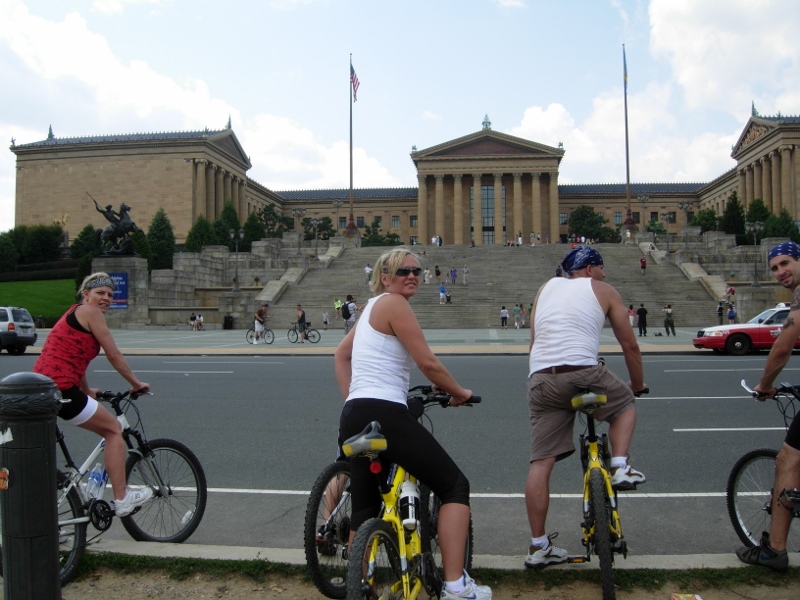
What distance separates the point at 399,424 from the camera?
3918mm

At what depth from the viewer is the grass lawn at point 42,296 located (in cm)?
5441

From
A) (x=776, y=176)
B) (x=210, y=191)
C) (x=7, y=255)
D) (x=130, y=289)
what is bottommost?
A: (x=130, y=289)

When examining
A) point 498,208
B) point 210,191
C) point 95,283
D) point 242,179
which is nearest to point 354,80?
point 210,191

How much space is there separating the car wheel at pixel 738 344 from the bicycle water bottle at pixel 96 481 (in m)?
20.2

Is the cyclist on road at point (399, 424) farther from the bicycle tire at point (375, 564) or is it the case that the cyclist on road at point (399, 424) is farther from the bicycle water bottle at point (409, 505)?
the bicycle tire at point (375, 564)

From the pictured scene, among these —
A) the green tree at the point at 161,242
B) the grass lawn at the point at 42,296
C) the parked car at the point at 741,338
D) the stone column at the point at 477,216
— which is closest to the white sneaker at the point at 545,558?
the parked car at the point at 741,338

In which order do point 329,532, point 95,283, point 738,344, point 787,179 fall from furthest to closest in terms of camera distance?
point 787,179
point 738,344
point 95,283
point 329,532

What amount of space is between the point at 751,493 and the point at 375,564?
301 centimetres

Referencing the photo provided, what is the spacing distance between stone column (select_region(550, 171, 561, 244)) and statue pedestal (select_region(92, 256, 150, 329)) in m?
67.6

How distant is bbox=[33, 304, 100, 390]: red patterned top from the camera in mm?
5168

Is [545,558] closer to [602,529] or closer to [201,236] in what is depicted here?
[602,529]

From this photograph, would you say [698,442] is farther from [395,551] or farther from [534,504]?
[395,551]

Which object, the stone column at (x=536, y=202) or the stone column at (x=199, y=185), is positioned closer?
the stone column at (x=199, y=185)

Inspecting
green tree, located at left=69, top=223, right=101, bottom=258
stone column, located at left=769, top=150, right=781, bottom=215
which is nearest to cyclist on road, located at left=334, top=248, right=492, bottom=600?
green tree, located at left=69, top=223, right=101, bottom=258
